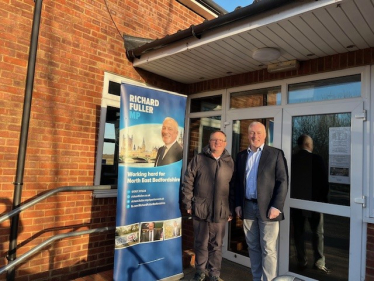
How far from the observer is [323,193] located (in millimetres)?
3395

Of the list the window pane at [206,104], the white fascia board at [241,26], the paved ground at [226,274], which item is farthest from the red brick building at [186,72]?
the window pane at [206,104]

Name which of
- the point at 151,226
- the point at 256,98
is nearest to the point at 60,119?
the point at 151,226

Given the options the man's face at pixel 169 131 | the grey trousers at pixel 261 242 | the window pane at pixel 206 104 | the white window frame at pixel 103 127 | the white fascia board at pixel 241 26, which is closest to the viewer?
the white fascia board at pixel 241 26

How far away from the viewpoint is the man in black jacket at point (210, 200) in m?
3.29

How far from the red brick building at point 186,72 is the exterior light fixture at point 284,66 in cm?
1

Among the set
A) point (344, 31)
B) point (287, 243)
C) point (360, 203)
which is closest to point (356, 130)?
point (360, 203)

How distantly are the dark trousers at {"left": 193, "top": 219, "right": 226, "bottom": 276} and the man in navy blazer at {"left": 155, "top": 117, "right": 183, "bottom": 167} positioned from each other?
Result: 84cm

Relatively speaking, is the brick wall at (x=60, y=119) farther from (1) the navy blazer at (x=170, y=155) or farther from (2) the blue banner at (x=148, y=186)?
(1) the navy blazer at (x=170, y=155)

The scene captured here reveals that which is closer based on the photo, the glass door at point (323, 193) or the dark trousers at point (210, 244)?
the glass door at point (323, 193)

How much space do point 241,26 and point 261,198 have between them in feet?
6.06

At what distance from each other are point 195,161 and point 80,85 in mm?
1831

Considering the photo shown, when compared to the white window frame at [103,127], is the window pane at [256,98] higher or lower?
higher

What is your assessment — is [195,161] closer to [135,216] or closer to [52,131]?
[135,216]

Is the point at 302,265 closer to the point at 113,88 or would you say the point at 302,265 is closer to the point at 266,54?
the point at 266,54
